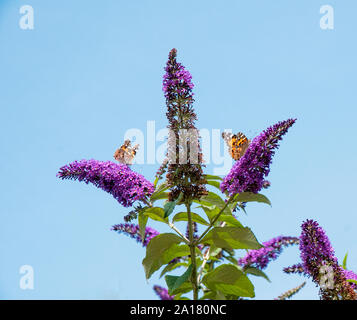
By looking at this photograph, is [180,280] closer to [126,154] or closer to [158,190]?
[158,190]

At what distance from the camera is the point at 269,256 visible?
4312 mm

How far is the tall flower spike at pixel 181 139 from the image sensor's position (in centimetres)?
320

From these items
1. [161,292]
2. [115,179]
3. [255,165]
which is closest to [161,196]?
[115,179]

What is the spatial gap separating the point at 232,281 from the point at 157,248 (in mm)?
544

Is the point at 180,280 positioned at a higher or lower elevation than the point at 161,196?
lower

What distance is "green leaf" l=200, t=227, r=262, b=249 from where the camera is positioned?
2.93 metres

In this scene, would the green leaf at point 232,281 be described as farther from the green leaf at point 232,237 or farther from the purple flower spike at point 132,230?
the purple flower spike at point 132,230

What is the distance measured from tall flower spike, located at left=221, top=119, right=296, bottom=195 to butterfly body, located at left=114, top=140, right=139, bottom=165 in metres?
1.77

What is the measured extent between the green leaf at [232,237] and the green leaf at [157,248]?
213mm

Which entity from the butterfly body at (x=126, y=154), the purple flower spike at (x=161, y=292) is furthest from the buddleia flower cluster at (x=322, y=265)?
the butterfly body at (x=126, y=154)

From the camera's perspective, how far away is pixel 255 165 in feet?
9.77
